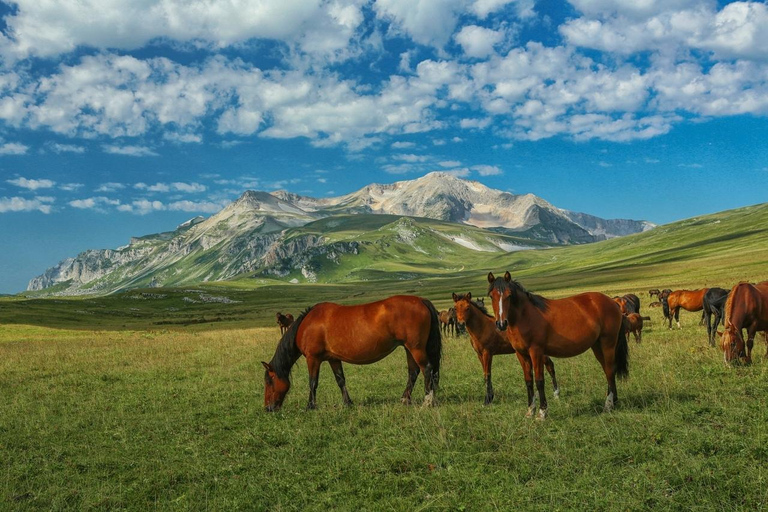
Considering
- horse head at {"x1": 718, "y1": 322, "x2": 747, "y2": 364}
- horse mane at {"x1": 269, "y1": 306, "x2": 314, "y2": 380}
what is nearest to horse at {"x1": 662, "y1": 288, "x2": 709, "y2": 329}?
horse head at {"x1": 718, "y1": 322, "x2": 747, "y2": 364}

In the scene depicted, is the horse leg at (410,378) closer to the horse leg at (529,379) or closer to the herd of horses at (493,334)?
the herd of horses at (493,334)

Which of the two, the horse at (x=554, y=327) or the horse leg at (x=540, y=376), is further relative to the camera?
the horse at (x=554, y=327)

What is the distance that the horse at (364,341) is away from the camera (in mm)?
13625

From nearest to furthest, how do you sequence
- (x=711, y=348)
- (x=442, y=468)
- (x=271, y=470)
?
(x=442, y=468) < (x=271, y=470) < (x=711, y=348)

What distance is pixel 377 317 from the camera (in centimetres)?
1375

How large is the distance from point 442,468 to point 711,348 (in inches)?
585

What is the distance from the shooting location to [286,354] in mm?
14391

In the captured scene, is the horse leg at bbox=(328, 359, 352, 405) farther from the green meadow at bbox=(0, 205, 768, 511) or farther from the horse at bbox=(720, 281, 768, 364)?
the horse at bbox=(720, 281, 768, 364)

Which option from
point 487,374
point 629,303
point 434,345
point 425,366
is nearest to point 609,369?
point 487,374

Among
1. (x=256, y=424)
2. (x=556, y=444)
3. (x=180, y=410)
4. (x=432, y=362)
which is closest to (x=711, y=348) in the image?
(x=432, y=362)

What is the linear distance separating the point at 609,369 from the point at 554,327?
192 centimetres

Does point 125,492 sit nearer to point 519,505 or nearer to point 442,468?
point 442,468

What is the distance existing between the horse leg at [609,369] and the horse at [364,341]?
4.40 m

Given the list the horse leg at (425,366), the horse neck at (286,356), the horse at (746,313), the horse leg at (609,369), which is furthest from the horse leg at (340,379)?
the horse at (746,313)
